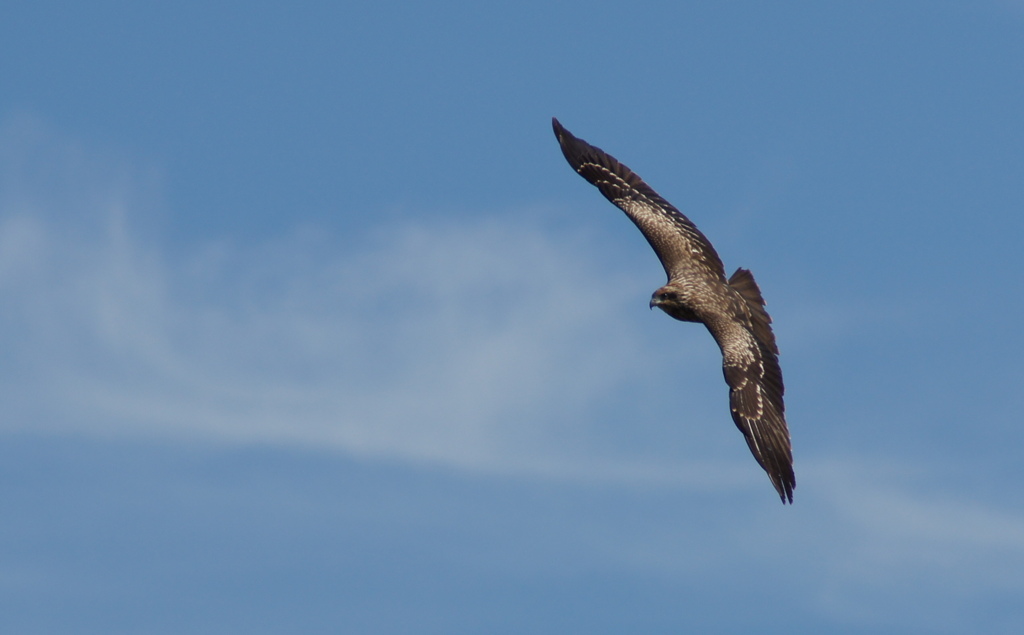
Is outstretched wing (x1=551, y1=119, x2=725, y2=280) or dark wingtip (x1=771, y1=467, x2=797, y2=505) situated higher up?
outstretched wing (x1=551, y1=119, x2=725, y2=280)

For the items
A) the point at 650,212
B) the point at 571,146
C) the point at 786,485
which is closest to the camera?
the point at 786,485

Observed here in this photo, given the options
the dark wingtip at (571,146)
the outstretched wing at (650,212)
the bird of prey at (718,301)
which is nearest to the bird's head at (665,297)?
the bird of prey at (718,301)

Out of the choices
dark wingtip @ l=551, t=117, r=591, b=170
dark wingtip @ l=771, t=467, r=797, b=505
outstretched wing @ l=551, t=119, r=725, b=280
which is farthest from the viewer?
dark wingtip @ l=551, t=117, r=591, b=170

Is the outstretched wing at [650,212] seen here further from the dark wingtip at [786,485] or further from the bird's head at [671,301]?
the dark wingtip at [786,485]

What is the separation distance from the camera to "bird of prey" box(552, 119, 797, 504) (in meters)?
29.6

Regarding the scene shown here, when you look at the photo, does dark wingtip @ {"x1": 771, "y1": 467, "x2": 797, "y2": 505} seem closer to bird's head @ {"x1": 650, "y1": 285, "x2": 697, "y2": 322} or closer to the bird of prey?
the bird of prey

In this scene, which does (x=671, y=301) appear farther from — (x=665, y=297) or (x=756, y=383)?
(x=756, y=383)

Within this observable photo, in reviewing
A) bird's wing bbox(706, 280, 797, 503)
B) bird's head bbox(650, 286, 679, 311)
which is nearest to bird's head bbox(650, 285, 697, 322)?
bird's head bbox(650, 286, 679, 311)

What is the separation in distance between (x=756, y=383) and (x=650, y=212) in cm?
A: 538

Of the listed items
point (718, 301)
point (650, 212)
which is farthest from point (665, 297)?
point (650, 212)

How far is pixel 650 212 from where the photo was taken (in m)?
34.6

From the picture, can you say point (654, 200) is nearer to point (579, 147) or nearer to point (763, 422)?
point (579, 147)

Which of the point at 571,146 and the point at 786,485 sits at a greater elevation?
the point at 571,146

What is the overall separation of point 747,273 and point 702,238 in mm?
1553
